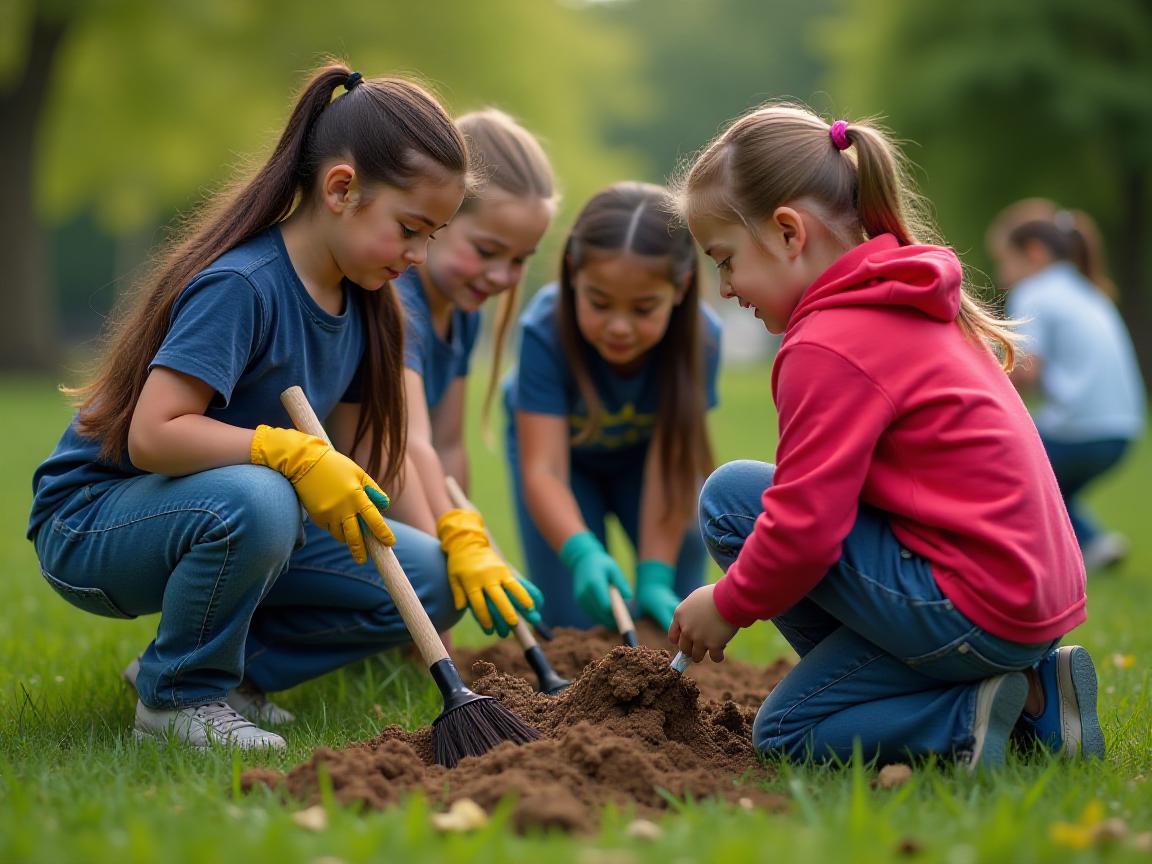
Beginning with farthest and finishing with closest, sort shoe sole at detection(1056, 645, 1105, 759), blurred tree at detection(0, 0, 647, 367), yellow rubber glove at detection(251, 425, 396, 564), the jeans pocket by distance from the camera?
blurred tree at detection(0, 0, 647, 367) → the jeans pocket → yellow rubber glove at detection(251, 425, 396, 564) → shoe sole at detection(1056, 645, 1105, 759)

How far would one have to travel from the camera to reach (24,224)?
17.5 m

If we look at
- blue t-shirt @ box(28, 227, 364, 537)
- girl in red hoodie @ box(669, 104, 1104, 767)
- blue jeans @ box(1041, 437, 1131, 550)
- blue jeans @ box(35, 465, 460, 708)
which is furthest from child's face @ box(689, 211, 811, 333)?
blue jeans @ box(1041, 437, 1131, 550)

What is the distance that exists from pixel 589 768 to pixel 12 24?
15403mm

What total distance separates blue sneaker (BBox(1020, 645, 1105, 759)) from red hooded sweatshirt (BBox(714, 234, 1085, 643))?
0.13 metres

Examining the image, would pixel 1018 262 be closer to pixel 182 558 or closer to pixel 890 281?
pixel 890 281

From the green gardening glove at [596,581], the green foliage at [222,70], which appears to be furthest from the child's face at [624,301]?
the green foliage at [222,70]

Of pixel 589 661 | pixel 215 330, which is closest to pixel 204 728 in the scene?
pixel 215 330

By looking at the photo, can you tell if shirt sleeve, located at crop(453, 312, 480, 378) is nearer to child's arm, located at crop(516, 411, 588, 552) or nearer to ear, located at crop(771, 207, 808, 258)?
child's arm, located at crop(516, 411, 588, 552)

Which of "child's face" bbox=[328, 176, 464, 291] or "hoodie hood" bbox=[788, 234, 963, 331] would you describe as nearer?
"hoodie hood" bbox=[788, 234, 963, 331]

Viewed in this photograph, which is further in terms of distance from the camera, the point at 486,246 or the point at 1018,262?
the point at 1018,262

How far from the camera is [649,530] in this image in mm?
4129

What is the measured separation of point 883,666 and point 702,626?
0.38 metres

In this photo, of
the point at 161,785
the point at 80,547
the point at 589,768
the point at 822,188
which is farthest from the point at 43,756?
the point at 822,188

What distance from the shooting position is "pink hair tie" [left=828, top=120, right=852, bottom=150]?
8.63 ft
